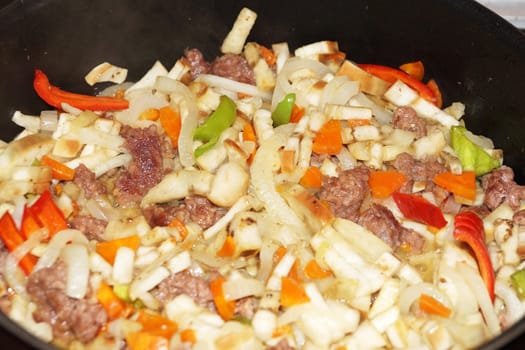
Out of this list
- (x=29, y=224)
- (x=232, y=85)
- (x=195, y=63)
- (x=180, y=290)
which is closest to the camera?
(x=180, y=290)

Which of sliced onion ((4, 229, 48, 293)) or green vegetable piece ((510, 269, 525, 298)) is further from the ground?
green vegetable piece ((510, 269, 525, 298))

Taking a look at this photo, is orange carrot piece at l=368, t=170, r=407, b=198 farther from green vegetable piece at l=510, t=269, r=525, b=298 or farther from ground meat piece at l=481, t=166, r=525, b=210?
green vegetable piece at l=510, t=269, r=525, b=298

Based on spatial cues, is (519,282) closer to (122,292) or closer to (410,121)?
(410,121)

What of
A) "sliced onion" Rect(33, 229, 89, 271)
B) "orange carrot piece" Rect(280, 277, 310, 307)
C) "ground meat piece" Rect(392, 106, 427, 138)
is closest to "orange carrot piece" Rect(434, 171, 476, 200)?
"ground meat piece" Rect(392, 106, 427, 138)

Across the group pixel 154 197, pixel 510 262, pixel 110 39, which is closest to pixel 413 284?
pixel 510 262

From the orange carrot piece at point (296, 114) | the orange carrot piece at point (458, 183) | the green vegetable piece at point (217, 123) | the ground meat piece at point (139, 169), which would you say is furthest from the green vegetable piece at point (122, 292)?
the orange carrot piece at point (458, 183)

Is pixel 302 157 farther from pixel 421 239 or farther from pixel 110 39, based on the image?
pixel 110 39

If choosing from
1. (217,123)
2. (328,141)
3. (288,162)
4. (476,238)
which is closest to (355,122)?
(328,141)
